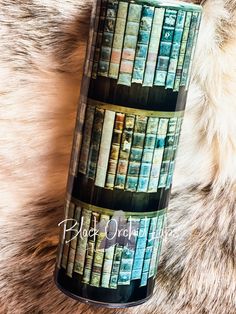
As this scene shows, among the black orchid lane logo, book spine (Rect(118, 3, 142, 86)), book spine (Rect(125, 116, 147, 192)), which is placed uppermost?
book spine (Rect(118, 3, 142, 86))

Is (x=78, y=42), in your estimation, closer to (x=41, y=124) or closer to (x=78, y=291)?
(x=41, y=124)

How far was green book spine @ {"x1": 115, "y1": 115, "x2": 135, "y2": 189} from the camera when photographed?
1.92 ft

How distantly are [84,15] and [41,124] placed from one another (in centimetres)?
13

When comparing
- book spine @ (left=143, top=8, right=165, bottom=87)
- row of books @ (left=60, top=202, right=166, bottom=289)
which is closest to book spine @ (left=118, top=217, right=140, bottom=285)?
row of books @ (left=60, top=202, right=166, bottom=289)

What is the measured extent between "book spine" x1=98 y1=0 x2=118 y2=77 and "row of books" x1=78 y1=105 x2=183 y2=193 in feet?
0.13

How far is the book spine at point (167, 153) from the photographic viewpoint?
1.99ft

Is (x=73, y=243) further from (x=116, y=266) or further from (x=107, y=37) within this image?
(x=107, y=37)

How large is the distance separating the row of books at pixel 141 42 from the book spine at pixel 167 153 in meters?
0.04

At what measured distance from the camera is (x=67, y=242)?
638 mm

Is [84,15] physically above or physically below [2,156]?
above

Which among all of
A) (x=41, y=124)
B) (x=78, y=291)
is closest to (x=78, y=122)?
(x=41, y=124)

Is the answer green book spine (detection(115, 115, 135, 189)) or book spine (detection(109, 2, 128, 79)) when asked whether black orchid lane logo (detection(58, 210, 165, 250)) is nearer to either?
green book spine (detection(115, 115, 135, 189))

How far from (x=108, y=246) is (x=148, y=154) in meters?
0.10

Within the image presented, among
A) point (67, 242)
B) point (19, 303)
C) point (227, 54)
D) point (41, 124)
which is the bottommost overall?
point (19, 303)
